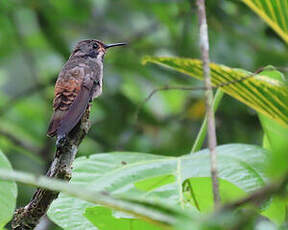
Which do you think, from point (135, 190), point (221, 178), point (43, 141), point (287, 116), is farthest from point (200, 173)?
point (43, 141)

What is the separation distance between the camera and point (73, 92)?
3.67 metres

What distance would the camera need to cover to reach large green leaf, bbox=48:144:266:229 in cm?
225

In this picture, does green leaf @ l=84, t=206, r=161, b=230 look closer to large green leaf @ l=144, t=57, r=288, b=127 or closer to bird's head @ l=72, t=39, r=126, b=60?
large green leaf @ l=144, t=57, r=288, b=127

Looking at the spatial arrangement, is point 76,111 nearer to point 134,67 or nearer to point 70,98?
point 70,98

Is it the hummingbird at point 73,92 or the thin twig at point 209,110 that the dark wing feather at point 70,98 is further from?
the thin twig at point 209,110

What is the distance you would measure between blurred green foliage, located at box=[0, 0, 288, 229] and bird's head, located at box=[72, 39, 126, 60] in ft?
2.72

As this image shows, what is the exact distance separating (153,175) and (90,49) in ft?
9.42

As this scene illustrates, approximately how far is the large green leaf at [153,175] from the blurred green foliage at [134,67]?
9.09 ft

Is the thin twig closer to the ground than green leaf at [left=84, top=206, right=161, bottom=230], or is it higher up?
higher up

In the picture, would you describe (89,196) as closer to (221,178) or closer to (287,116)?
(221,178)

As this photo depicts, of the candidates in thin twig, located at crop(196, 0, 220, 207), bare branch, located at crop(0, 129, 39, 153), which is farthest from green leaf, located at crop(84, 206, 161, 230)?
bare branch, located at crop(0, 129, 39, 153)

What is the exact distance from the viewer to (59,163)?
2.36 m

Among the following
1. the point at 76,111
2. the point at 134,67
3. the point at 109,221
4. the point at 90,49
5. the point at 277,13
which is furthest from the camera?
the point at 134,67

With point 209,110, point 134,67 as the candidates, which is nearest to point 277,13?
point 209,110
